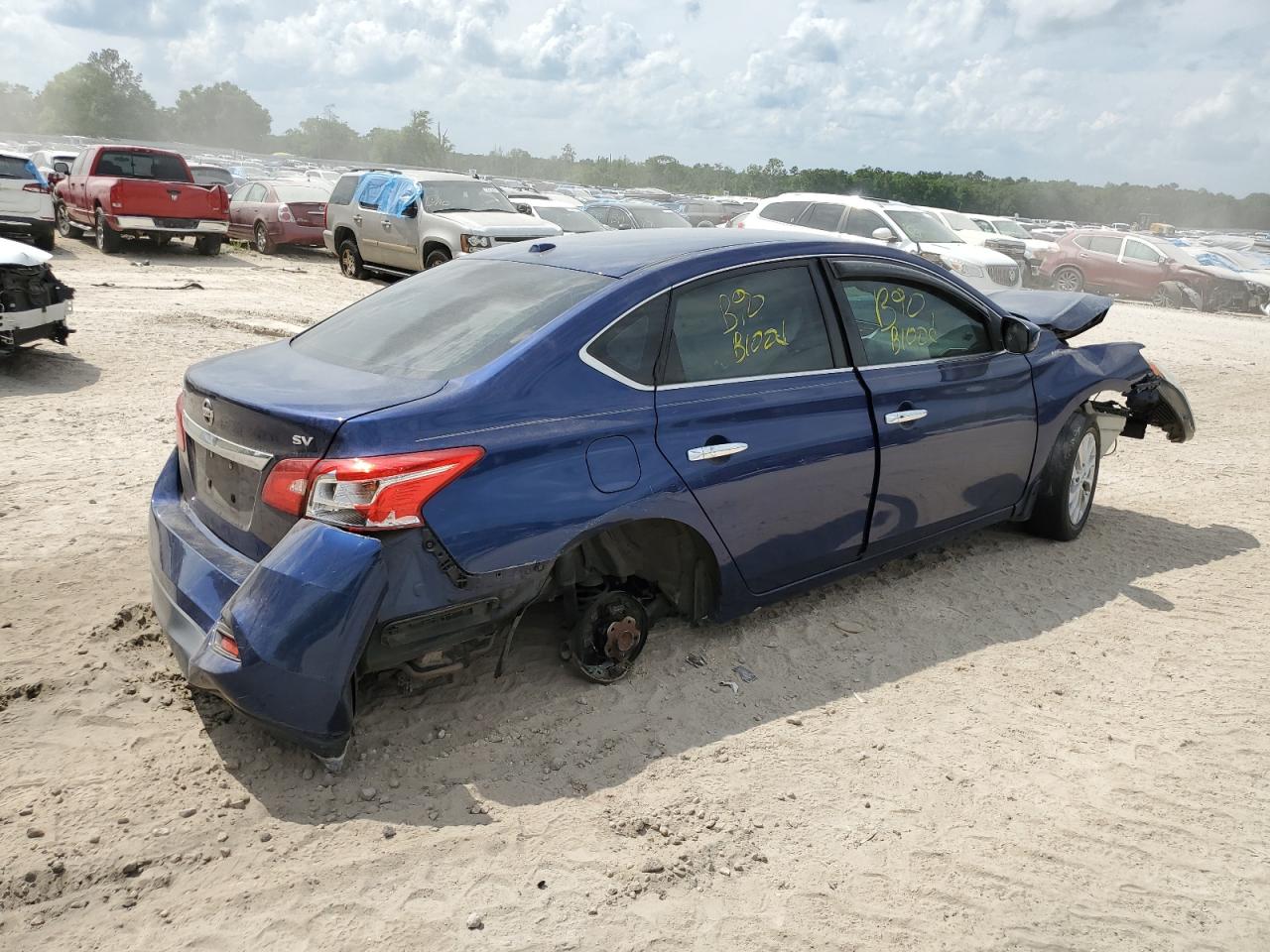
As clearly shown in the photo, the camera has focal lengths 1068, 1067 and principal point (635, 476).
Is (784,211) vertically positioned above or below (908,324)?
above

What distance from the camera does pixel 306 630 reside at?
3061mm

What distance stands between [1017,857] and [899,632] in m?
1.53

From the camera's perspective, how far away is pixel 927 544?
16.3 ft

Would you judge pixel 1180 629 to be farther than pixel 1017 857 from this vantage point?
Yes

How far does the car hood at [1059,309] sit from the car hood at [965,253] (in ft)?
38.7

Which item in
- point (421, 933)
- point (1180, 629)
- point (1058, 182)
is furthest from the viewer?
point (1058, 182)

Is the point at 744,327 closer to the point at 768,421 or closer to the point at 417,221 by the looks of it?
the point at 768,421

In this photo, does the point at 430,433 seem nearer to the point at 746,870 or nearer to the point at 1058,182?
the point at 746,870

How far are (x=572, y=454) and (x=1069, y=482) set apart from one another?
323 centimetres

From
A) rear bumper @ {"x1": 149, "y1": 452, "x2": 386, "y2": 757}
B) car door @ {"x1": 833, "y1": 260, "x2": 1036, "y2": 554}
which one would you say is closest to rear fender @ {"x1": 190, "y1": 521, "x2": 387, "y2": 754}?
rear bumper @ {"x1": 149, "y1": 452, "x2": 386, "y2": 757}

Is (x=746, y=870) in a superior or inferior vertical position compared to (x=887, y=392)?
inferior

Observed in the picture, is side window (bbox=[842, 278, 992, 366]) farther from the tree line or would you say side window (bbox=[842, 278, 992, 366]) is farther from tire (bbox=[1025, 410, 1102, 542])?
the tree line

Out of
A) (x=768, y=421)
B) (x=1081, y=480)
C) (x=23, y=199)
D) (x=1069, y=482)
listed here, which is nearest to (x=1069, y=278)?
(x=1081, y=480)

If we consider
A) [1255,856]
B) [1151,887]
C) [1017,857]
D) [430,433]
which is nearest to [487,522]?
[430,433]
